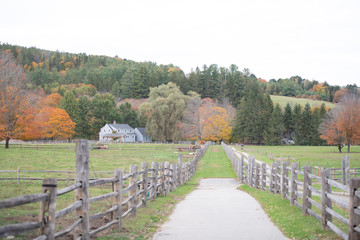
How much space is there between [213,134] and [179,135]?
12222 millimetres

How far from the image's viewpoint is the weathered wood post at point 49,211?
560 cm

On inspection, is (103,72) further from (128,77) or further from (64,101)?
(64,101)

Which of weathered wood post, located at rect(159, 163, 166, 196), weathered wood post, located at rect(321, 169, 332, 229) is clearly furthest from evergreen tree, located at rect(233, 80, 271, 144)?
weathered wood post, located at rect(321, 169, 332, 229)

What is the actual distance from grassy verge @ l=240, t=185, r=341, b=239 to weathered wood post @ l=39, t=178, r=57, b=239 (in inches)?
226

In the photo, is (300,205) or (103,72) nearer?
(300,205)

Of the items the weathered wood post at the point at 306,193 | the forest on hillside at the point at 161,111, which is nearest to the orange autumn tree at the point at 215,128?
the forest on hillside at the point at 161,111

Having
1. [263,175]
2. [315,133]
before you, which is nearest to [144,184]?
[263,175]

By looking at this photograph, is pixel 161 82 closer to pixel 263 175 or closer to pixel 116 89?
pixel 116 89

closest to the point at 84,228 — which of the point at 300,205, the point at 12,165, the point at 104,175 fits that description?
the point at 300,205

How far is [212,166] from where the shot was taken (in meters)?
38.7

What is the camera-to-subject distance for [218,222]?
1048 cm

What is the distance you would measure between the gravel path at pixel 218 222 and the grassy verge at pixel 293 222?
0.24m

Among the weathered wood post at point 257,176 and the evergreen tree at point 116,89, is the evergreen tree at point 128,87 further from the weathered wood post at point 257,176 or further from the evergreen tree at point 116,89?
the weathered wood post at point 257,176

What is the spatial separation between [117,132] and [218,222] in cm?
9708
